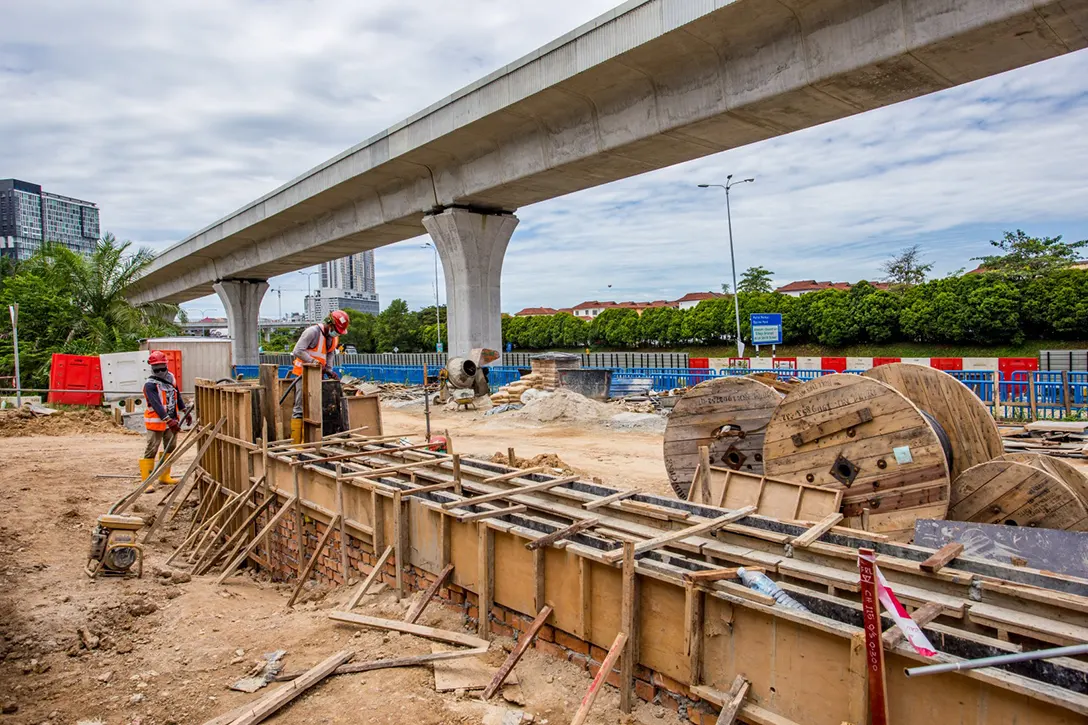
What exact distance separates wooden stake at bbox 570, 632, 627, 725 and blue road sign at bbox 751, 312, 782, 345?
22.9 metres

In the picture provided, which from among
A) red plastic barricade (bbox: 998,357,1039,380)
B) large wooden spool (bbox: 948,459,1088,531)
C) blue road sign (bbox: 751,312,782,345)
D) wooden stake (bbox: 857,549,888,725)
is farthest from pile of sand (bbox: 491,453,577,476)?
blue road sign (bbox: 751,312,782,345)

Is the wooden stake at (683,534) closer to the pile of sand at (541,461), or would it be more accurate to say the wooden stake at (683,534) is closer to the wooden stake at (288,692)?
the wooden stake at (288,692)

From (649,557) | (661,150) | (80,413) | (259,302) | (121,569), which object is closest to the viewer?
(649,557)

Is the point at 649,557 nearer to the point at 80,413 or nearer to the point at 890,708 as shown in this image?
the point at 890,708

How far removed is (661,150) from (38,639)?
13.2m

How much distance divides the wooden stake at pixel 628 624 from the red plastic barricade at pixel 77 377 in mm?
A: 23344

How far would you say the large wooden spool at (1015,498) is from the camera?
16.8ft

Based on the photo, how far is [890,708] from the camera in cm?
311

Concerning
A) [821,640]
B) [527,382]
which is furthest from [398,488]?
[527,382]

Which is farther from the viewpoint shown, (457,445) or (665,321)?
(665,321)

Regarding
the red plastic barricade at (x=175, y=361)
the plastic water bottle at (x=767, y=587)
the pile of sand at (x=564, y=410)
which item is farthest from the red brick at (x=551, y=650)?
the red plastic barricade at (x=175, y=361)

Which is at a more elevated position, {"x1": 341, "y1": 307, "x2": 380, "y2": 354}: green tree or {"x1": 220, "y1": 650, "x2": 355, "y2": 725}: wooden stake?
{"x1": 341, "y1": 307, "x2": 380, "y2": 354}: green tree

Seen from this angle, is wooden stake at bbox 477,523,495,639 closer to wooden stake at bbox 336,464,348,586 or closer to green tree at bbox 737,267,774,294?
wooden stake at bbox 336,464,348,586

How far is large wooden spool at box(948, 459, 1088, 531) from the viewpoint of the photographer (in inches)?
201
